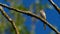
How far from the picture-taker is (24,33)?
1.55 meters

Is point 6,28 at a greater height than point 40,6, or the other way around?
point 40,6

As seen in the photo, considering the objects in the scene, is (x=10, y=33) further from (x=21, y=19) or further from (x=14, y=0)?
(x=14, y=0)

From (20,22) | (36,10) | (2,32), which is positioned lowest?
(2,32)

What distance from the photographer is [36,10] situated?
159 centimetres

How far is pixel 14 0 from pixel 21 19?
0.70 feet

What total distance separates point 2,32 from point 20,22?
18 cm

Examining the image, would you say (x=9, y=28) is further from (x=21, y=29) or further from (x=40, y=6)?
(x=40, y=6)

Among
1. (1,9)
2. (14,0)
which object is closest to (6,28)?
(14,0)

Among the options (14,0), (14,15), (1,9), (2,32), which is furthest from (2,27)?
(1,9)

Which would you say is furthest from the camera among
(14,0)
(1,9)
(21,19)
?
(14,0)

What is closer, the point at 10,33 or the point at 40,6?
the point at 10,33

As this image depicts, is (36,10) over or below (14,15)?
over

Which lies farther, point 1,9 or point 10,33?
point 10,33

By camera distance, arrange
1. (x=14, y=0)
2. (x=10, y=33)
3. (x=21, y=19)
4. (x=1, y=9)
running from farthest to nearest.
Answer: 1. (x=14, y=0)
2. (x=21, y=19)
3. (x=10, y=33)
4. (x=1, y=9)
